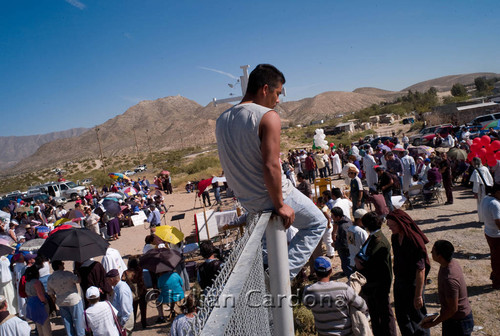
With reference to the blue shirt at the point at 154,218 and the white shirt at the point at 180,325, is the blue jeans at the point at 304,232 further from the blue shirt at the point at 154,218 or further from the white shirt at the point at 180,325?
the blue shirt at the point at 154,218

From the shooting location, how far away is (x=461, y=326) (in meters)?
3.77

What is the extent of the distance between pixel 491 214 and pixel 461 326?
249 centimetres

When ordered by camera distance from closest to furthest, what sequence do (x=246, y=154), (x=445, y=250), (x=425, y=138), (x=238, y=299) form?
1. (x=238, y=299)
2. (x=246, y=154)
3. (x=445, y=250)
4. (x=425, y=138)

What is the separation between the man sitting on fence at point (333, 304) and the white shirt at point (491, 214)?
3.21m

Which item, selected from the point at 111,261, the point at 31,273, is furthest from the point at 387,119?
the point at 31,273

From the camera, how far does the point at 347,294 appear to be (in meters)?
3.67

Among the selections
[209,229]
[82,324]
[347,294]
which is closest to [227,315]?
[347,294]

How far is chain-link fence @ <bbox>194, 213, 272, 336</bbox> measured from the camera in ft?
2.82

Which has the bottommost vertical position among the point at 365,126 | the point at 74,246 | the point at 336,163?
the point at 74,246

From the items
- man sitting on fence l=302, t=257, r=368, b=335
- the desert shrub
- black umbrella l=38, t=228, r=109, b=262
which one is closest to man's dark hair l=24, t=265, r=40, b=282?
black umbrella l=38, t=228, r=109, b=262

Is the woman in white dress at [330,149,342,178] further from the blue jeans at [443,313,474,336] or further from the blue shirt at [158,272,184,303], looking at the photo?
the blue jeans at [443,313,474,336]

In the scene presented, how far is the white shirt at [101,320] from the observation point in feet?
16.0

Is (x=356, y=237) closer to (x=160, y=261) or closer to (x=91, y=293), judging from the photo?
(x=160, y=261)

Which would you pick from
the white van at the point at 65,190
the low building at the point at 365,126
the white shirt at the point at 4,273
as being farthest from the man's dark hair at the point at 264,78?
the low building at the point at 365,126
